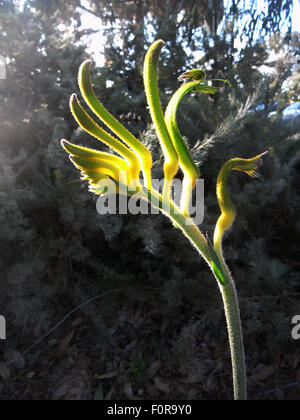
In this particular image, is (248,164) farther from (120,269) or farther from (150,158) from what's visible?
(120,269)

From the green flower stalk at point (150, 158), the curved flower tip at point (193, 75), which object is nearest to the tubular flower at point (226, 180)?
the green flower stalk at point (150, 158)

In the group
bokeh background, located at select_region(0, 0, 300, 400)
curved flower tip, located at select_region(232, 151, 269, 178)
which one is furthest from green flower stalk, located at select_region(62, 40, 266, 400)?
bokeh background, located at select_region(0, 0, 300, 400)

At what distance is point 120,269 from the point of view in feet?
4.12

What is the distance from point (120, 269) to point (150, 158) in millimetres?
866

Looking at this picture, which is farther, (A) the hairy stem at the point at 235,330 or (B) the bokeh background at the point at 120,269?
(B) the bokeh background at the point at 120,269

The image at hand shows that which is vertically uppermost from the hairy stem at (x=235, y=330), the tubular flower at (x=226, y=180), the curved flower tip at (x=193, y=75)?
the curved flower tip at (x=193, y=75)

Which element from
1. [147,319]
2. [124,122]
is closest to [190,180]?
[147,319]

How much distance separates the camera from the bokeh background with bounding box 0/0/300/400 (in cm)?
101

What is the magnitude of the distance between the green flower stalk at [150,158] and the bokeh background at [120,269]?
1.86 feet

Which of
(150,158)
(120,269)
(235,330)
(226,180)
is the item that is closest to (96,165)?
(150,158)

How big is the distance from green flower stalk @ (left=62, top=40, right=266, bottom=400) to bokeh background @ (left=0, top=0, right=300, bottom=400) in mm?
567

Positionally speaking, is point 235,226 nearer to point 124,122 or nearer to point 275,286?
point 275,286

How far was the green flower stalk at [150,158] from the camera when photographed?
421 mm

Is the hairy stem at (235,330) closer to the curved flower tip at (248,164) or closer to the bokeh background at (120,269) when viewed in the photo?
the curved flower tip at (248,164)
